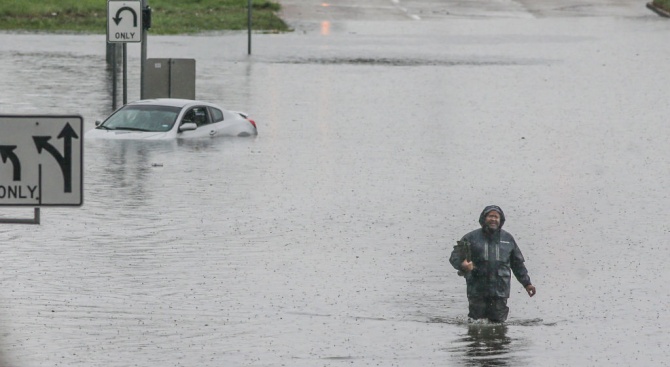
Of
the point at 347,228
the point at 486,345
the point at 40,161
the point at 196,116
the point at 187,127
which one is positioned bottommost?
the point at 187,127

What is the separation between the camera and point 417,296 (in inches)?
709

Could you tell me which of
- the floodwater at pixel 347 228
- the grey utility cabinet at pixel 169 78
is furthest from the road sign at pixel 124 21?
the grey utility cabinet at pixel 169 78

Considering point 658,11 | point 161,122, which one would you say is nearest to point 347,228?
point 161,122

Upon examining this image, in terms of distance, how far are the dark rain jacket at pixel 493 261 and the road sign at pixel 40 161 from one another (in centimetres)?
575

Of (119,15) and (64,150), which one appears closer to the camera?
(64,150)

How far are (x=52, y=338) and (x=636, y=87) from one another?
37.4 meters

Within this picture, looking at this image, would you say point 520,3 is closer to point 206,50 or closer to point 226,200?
point 206,50

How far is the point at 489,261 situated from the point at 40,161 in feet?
20.2

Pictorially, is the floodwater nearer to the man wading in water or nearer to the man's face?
the man wading in water

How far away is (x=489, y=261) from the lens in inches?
628

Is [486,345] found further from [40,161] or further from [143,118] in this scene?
[143,118]

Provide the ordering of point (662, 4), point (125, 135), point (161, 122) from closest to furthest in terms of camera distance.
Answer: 1. point (125, 135)
2. point (161, 122)
3. point (662, 4)

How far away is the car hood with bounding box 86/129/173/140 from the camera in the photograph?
108 ft

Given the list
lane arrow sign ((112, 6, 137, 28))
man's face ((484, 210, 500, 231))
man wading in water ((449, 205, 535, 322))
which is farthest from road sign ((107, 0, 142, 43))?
man's face ((484, 210, 500, 231))
